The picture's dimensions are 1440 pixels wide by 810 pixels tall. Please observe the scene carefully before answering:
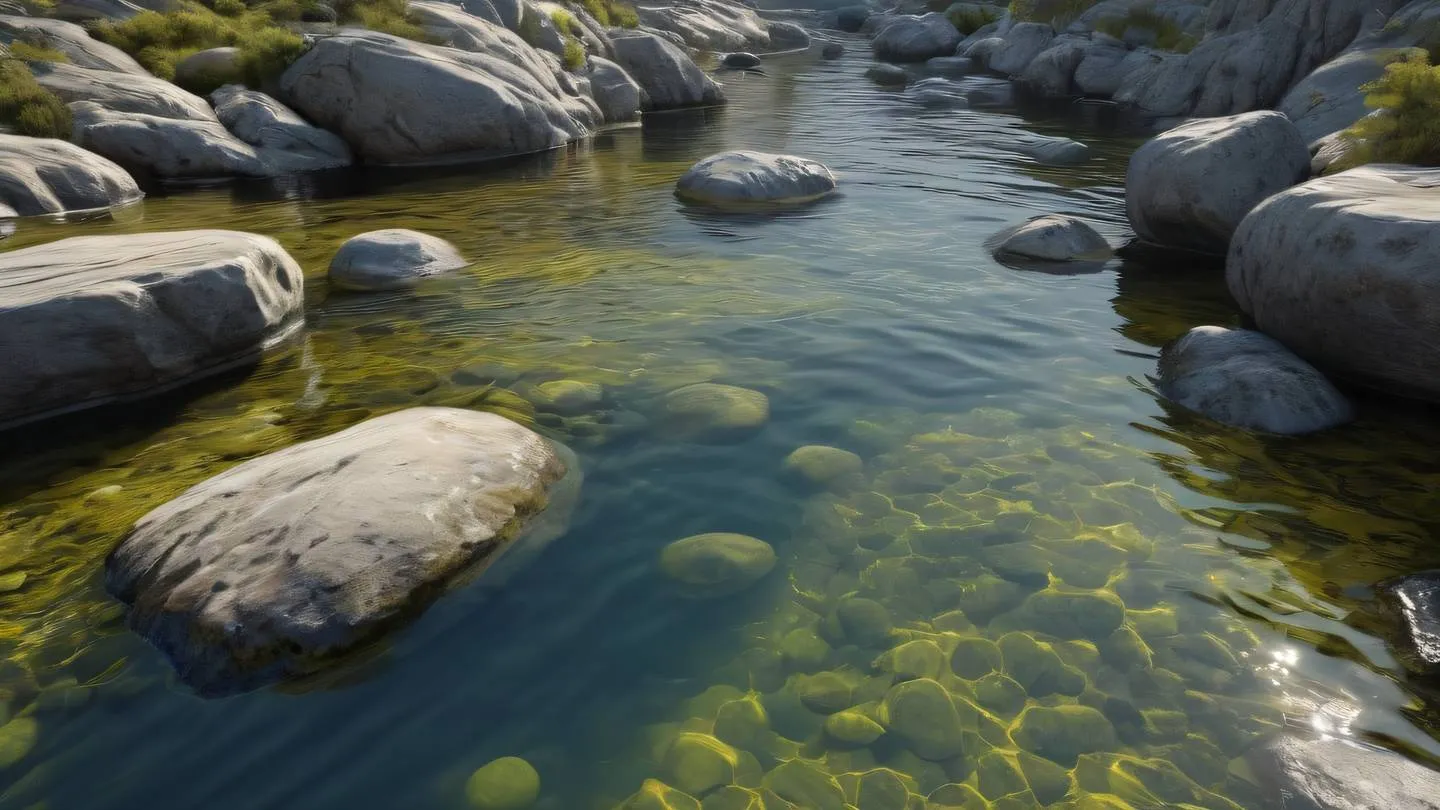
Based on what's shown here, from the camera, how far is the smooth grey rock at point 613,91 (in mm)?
20578

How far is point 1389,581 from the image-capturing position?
420 cm

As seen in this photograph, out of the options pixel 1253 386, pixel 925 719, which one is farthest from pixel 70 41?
pixel 1253 386

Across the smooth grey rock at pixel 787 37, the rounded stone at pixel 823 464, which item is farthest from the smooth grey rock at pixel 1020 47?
the rounded stone at pixel 823 464

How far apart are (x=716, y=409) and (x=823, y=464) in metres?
0.96

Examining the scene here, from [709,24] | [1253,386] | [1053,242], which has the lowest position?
[1253,386]

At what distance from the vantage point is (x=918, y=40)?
35812mm

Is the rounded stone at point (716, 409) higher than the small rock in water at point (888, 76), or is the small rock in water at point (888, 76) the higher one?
the small rock in water at point (888, 76)

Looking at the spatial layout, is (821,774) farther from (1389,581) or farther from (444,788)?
(1389,581)

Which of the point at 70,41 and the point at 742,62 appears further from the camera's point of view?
the point at 742,62

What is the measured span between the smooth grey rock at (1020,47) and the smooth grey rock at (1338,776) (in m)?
29.5

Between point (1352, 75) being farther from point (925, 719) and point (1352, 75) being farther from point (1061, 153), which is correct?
point (925, 719)

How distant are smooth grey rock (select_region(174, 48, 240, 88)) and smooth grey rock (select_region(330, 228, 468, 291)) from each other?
31.1 feet

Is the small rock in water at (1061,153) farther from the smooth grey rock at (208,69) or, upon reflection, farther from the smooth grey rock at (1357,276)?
the smooth grey rock at (208,69)

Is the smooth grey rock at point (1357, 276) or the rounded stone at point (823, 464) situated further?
the smooth grey rock at point (1357, 276)
